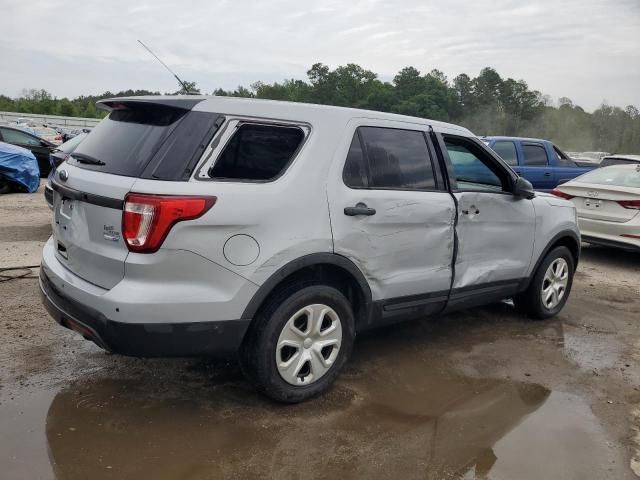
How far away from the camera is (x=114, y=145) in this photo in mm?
3281

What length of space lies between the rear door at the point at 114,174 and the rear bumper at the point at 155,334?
206 millimetres

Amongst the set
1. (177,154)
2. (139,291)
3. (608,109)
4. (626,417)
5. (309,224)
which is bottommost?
(626,417)

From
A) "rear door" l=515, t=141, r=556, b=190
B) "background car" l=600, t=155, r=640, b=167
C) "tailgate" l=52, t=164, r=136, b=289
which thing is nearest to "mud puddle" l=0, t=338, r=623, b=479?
"tailgate" l=52, t=164, r=136, b=289

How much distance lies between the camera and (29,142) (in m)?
14.7

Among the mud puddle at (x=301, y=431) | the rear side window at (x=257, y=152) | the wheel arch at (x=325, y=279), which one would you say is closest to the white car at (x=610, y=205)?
the mud puddle at (x=301, y=431)

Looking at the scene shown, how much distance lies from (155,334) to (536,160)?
1014 centimetres

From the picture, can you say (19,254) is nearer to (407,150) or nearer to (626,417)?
(407,150)

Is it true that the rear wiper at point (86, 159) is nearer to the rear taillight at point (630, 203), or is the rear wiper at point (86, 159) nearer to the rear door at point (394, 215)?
the rear door at point (394, 215)

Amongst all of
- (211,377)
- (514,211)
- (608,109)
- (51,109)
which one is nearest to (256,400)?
(211,377)

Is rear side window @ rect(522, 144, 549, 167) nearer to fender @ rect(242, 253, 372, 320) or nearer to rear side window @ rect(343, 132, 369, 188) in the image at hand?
rear side window @ rect(343, 132, 369, 188)

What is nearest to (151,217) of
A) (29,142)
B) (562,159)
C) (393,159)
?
(393,159)

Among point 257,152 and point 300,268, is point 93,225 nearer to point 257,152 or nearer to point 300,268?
point 257,152

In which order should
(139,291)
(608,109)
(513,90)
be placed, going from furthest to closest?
(513,90) < (608,109) < (139,291)

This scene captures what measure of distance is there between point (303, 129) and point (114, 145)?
1130mm
